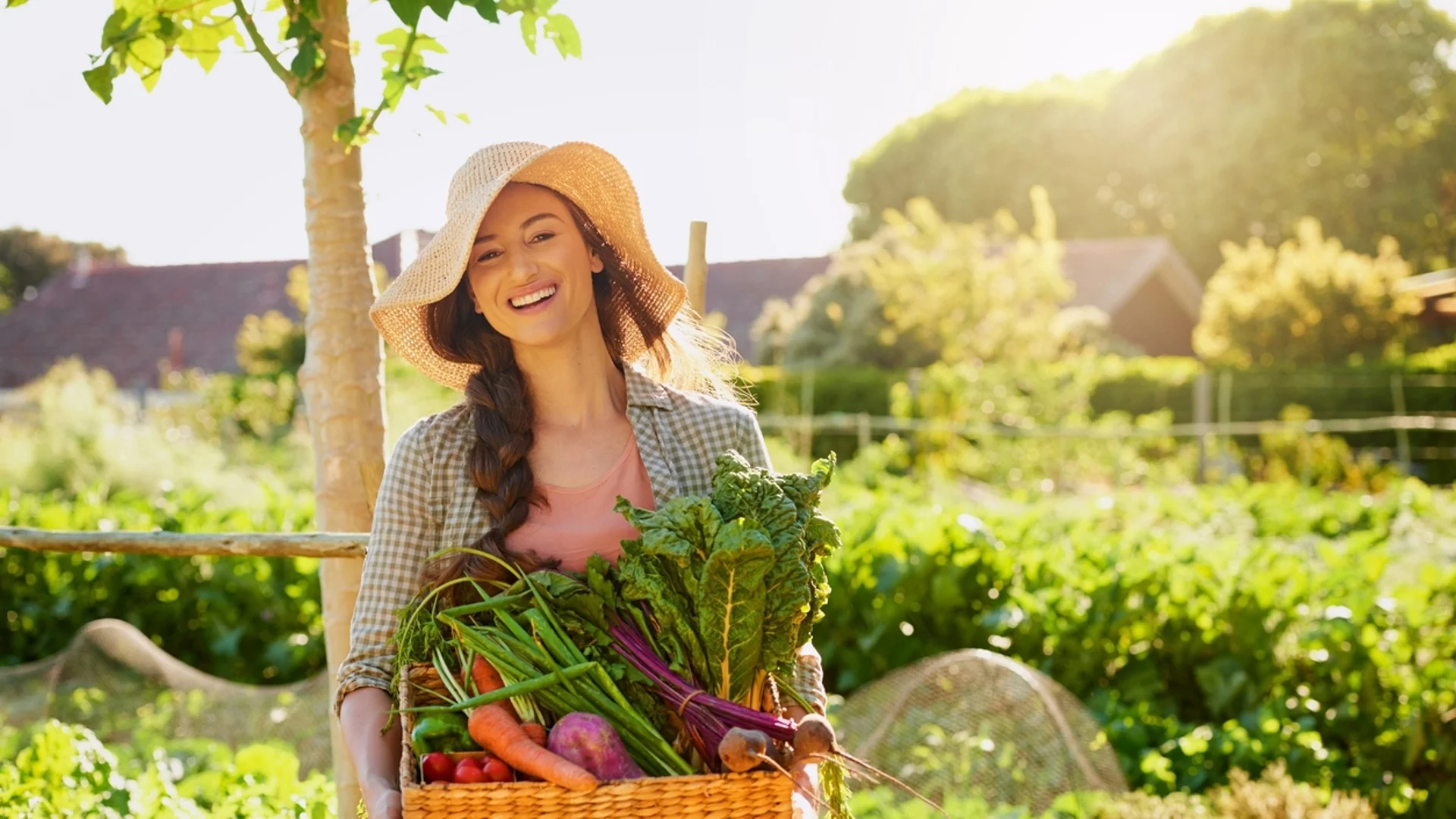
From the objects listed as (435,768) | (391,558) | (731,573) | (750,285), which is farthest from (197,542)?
(750,285)

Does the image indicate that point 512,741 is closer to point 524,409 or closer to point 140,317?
point 524,409

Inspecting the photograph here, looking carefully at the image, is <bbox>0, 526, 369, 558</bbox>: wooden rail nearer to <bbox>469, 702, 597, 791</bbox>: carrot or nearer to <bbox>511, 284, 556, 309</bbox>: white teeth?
<bbox>511, 284, 556, 309</bbox>: white teeth

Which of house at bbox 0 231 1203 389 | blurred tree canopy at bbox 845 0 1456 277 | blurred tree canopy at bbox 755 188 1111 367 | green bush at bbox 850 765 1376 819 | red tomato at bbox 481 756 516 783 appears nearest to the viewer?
red tomato at bbox 481 756 516 783

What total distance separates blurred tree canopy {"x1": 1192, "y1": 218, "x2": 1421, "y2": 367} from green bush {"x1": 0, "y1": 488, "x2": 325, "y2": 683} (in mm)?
15031

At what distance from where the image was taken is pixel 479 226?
7.07ft

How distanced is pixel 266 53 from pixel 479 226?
703 millimetres

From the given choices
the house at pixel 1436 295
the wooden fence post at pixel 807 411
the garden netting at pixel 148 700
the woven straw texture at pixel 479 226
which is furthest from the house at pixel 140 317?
the woven straw texture at pixel 479 226

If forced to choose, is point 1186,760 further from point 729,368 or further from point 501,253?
point 501,253

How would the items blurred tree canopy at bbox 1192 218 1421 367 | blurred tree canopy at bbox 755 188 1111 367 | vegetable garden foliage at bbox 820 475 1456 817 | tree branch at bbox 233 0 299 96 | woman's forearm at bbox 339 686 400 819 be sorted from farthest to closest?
blurred tree canopy at bbox 1192 218 1421 367 → blurred tree canopy at bbox 755 188 1111 367 → vegetable garden foliage at bbox 820 475 1456 817 → tree branch at bbox 233 0 299 96 → woman's forearm at bbox 339 686 400 819

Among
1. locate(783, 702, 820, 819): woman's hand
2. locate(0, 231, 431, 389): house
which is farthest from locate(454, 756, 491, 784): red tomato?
locate(0, 231, 431, 389): house

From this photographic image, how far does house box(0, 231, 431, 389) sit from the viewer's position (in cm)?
2866

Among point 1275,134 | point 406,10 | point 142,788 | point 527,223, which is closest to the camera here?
point 406,10

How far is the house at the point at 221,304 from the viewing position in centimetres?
2670

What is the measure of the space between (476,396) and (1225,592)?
10.9ft
